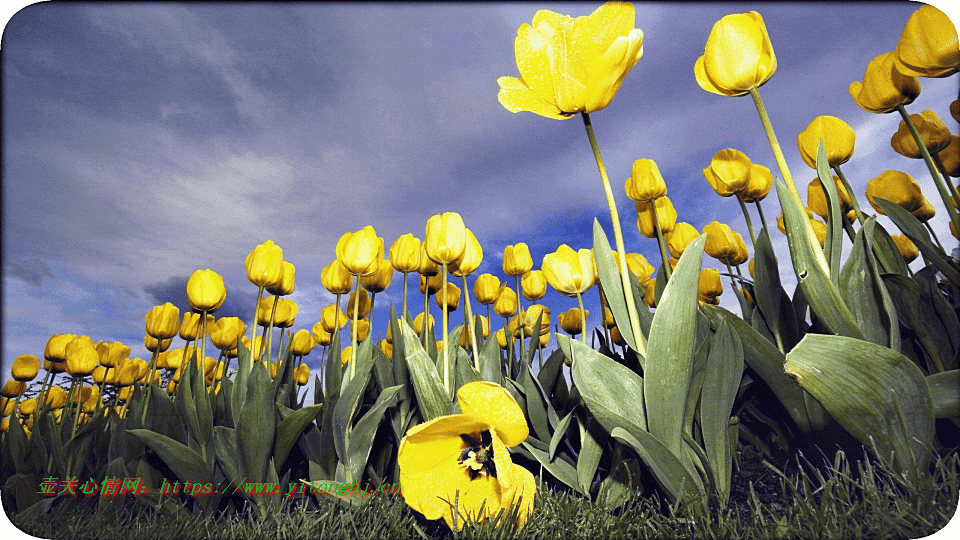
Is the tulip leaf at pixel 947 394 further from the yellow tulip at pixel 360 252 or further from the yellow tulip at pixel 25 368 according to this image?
the yellow tulip at pixel 25 368

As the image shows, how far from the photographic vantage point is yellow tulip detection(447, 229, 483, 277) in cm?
170

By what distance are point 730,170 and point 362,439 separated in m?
1.56

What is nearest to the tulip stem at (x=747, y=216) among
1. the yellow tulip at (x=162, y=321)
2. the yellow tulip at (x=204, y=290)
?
the yellow tulip at (x=204, y=290)

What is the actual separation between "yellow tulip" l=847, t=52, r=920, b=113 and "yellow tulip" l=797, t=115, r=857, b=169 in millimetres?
92

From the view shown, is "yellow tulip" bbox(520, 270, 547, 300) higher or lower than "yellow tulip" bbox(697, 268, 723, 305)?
higher

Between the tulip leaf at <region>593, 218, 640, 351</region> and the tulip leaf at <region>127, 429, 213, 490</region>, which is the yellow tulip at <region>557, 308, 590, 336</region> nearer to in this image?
the tulip leaf at <region>593, 218, 640, 351</region>

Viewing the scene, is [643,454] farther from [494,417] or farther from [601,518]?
[494,417]

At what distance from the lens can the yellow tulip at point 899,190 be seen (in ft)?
5.27

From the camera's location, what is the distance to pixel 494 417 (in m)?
0.90

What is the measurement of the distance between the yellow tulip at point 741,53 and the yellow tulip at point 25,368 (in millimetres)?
4742

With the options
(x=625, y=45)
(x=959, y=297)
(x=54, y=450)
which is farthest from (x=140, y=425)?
(x=959, y=297)

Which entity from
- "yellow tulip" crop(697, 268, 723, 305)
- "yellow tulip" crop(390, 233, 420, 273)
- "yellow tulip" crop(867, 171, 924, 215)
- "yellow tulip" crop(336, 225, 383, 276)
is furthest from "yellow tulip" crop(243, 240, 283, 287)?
"yellow tulip" crop(867, 171, 924, 215)

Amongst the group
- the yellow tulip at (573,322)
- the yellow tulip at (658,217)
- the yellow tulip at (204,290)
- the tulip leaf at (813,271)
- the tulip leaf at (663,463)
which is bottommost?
the tulip leaf at (663,463)

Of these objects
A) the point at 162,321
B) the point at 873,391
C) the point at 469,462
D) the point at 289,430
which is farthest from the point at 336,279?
the point at 873,391
